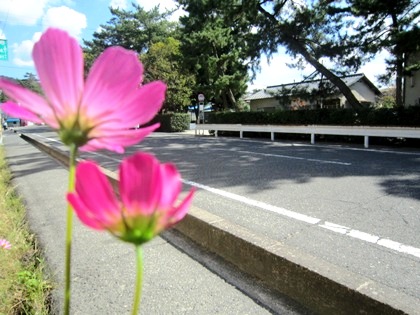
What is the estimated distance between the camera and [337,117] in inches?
585

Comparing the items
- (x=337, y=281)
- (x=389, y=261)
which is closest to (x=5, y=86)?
(x=337, y=281)

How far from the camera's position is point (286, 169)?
7414 mm

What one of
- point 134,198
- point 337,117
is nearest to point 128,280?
point 134,198

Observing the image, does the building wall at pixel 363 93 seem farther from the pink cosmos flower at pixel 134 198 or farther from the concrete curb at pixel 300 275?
the pink cosmos flower at pixel 134 198

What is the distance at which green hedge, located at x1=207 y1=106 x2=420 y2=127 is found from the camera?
1255 centimetres

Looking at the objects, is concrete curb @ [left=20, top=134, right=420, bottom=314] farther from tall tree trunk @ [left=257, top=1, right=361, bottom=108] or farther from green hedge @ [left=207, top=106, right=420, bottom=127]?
tall tree trunk @ [left=257, top=1, right=361, bottom=108]

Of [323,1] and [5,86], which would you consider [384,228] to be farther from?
[323,1]

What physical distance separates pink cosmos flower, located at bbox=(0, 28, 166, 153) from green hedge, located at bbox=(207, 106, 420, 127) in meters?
13.8

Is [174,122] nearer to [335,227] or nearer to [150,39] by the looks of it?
[150,39]

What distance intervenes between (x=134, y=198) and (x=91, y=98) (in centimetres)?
15

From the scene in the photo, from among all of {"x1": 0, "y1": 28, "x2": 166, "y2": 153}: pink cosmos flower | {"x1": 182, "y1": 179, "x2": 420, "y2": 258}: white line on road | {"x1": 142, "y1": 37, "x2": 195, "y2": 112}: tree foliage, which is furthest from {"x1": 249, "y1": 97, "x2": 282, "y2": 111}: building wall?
{"x1": 0, "y1": 28, "x2": 166, "y2": 153}: pink cosmos flower

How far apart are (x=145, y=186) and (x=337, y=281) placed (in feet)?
6.53

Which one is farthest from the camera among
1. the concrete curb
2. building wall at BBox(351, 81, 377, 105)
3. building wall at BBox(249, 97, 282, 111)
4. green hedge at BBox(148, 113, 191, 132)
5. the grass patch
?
building wall at BBox(249, 97, 282, 111)

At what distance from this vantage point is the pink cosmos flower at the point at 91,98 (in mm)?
459
